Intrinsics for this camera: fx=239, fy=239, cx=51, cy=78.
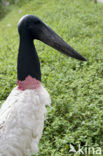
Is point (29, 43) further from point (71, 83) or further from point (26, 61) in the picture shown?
point (71, 83)

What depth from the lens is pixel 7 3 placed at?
1258cm

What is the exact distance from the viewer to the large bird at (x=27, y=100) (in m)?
2.43

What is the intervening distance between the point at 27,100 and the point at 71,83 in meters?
1.51

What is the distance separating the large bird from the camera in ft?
7.97

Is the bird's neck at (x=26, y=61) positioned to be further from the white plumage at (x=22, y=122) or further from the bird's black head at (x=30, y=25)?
the white plumage at (x=22, y=122)

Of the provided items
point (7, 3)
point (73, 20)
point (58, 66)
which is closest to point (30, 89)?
point (58, 66)

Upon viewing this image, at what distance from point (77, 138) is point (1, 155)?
91 centimetres

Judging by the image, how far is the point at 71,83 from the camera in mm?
3949

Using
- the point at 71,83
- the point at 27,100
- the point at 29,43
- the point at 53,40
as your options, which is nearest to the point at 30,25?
the point at 29,43

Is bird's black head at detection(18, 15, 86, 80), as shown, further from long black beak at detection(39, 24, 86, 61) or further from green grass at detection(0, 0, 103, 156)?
green grass at detection(0, 0, 103, 156)

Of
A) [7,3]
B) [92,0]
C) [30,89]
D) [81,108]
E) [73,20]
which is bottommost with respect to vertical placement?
[81,108]

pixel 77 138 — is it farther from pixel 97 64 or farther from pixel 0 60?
pixel 0 60

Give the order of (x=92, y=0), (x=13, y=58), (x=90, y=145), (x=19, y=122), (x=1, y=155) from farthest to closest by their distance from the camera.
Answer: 1. (x=92, y=0)
2. (x=13, y=58)
3. (x=90, y=145)
4. (x=19, y=122)
5. (x=1, y=155)

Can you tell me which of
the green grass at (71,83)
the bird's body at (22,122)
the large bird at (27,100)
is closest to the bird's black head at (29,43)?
the large bird at (27,100)
